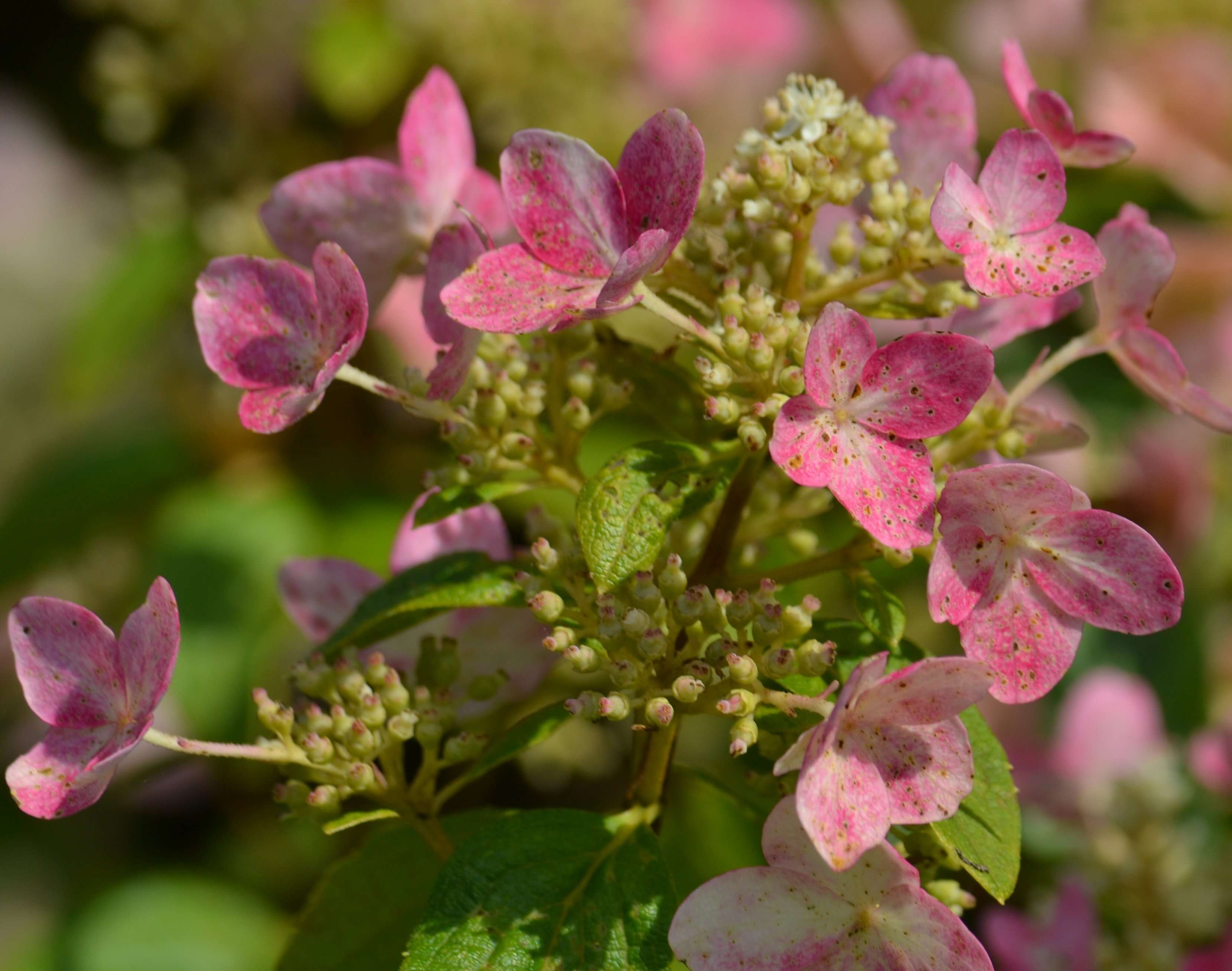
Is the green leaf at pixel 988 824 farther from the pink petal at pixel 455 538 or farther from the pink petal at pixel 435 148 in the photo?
the pink petal at pixel 435 148

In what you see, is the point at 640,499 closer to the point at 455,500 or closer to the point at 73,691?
the point at 455,500

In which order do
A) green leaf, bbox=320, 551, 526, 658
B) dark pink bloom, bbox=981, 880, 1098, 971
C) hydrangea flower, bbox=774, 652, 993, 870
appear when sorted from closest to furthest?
hydrangea flower, bbox=774, 652, 993, 870 < green leaf, bbox=320, 551, 526, 658 < dark pink bloom, bbox=981, 880, 1098, 971

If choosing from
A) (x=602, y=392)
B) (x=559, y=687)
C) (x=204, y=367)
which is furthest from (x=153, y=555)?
(x=602, y=392)

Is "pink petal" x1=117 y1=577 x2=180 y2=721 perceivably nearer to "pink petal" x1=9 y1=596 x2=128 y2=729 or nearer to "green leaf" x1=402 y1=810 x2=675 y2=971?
"pink petal" x1=9 y1=596 x2=128 y2=729

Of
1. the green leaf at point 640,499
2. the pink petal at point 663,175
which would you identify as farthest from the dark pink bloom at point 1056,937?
the pink petal at point 663,175

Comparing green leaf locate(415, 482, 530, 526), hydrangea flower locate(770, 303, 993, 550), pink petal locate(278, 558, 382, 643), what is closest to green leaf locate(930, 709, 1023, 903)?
hydrangea flower locate(770, 303, 993, 550)

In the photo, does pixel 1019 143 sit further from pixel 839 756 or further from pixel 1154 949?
pixel 1154 949

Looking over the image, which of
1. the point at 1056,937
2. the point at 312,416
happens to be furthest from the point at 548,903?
the point at 312,416
